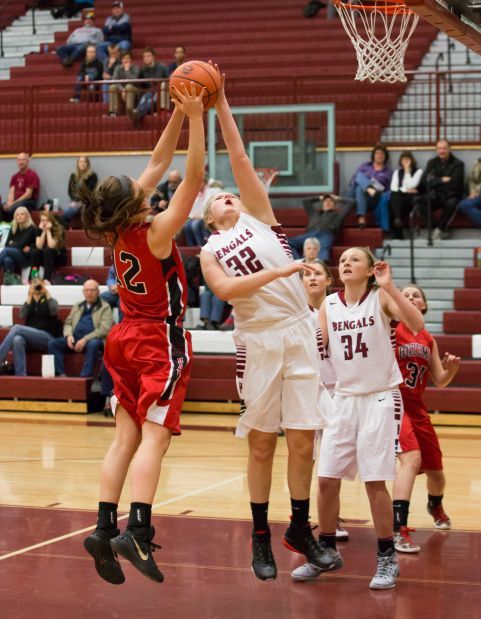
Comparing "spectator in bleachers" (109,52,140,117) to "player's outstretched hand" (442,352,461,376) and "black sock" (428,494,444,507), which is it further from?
"player's outstretched hand" (442,352,461,376)

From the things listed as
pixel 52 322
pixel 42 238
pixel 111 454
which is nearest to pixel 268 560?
pixel 111 454

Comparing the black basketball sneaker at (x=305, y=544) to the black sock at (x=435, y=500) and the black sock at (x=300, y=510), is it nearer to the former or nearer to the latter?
the black sock at (x=300, y=510)

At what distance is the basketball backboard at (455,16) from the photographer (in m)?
6.36

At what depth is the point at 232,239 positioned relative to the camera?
5.24 m

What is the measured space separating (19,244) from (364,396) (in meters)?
9.97

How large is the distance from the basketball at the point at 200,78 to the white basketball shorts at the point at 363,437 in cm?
169

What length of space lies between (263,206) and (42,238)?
962 cm

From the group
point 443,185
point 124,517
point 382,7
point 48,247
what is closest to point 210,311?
point 48,247

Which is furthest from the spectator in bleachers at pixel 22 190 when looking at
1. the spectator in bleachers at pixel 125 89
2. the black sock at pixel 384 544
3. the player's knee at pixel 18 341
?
the black sock at pixel 384 544

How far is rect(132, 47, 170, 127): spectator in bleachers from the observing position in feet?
54.0

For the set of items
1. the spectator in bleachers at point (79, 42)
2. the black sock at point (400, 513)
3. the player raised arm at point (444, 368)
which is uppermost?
the spectator in bleachers at point (79, 42)

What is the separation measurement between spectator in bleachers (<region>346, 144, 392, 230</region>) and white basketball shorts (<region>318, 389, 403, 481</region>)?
8.87 metres

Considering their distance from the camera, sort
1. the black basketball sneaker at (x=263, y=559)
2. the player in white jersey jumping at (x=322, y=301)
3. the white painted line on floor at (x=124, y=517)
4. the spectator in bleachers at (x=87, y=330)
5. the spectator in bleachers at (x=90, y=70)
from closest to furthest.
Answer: the black basketball sneaker at (x=263, y=559) → the white painted line on floor at (x=124, y=517) → the player in white jersey jumping at (x=322, y=301) → the spectator in bleachers at (x=87, y=330) → the spectator in bleachers at (x=90, y=70)

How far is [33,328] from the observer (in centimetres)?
1329
